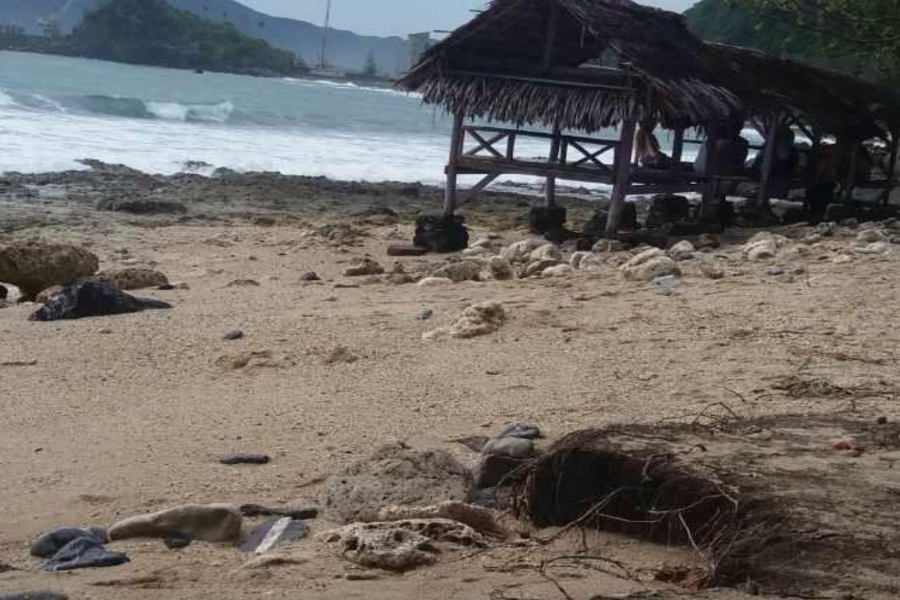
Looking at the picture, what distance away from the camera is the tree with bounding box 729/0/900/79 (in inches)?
567

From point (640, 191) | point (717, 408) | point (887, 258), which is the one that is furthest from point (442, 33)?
point (717, 408)

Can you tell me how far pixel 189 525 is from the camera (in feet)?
15.0

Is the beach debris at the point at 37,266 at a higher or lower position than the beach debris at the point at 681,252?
lower

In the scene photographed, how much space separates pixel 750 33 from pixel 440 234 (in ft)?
93.3

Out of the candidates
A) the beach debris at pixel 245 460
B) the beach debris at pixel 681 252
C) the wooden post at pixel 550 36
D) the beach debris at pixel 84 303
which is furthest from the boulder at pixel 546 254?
the beach debris at pixel 245 460

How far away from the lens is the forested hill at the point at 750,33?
24.6 metres

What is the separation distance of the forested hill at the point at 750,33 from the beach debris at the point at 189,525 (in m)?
15.4

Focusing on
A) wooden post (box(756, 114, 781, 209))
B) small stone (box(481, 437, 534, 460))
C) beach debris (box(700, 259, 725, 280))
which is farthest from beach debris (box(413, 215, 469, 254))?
small stone (box(481, 437, 534, 460))

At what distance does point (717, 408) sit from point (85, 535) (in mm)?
2922

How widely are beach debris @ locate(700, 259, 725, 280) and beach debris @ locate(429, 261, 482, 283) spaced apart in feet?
6.23

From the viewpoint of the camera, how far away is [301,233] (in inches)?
643

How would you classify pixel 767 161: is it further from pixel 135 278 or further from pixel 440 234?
pixel 135 278

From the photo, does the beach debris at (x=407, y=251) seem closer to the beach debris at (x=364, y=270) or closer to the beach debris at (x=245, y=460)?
the beach debris at (x=364, y=270)

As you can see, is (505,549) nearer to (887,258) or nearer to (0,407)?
(0,407)
